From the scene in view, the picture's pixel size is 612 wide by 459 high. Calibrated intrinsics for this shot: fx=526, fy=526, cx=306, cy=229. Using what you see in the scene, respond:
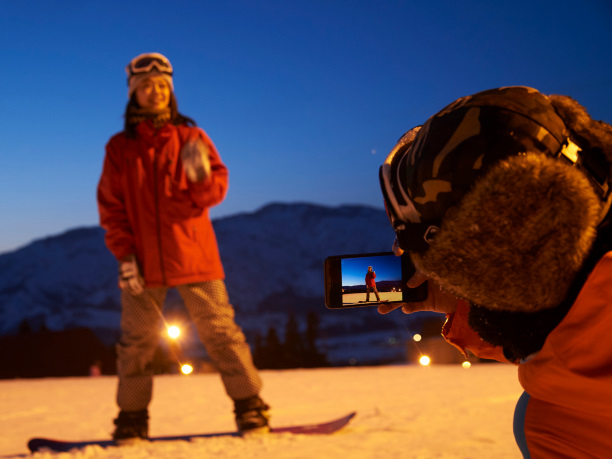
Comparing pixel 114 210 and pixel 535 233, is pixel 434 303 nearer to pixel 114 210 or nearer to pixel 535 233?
pixel 535 233

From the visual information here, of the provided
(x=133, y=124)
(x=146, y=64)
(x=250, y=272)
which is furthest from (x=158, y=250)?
(x=250, y=272)

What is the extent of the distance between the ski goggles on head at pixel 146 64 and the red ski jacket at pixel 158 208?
0.25 metres

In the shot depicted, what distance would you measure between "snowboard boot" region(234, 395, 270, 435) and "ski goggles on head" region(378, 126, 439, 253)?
62.1 inches

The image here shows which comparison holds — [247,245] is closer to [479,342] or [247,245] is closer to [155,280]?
[155,280]

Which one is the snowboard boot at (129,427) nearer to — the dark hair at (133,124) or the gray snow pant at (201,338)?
the gray snow pant at (201,338)

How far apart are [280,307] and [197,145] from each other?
1479 centimetres

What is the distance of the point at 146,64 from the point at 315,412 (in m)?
2.01

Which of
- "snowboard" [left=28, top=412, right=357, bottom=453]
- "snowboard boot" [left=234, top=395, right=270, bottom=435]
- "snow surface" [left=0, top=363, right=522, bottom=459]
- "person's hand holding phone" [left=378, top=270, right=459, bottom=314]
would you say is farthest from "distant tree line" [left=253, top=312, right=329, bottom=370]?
"person's hand holding phone" [left=378, top=270, right=459, bottom=314]

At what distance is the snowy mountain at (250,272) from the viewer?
1558 cm

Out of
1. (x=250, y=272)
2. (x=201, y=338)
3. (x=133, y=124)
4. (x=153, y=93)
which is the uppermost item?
(x=153, y=93)

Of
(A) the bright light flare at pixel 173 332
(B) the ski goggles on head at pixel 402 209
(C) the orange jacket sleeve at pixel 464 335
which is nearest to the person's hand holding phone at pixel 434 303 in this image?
(C) the orange jacket sleeve at pixel 464 335

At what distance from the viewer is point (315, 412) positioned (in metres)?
2.95

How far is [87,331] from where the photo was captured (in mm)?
6160

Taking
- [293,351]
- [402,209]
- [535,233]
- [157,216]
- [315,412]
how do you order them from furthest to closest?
[293,351] < [315,412] < [157,216] < [402,209] < [535,233]
